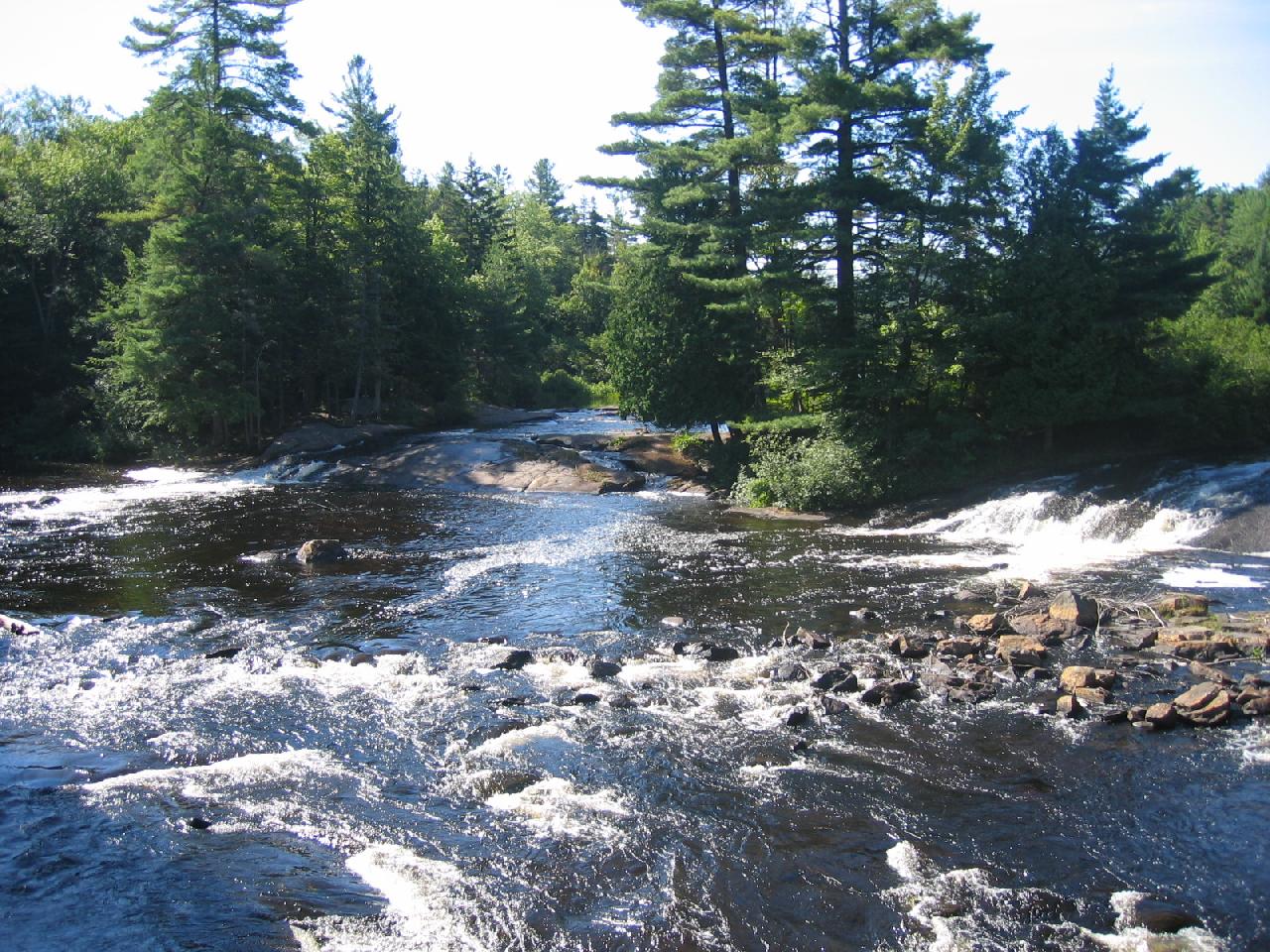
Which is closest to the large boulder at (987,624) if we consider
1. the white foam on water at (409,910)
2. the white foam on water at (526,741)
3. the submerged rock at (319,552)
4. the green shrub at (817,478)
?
the white foam on water at (526,741)

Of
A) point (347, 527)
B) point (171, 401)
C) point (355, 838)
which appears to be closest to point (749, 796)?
point (355, 838)

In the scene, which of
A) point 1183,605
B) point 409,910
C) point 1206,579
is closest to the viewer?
point 409,910

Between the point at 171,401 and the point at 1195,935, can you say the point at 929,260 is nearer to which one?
the point at 1195,935

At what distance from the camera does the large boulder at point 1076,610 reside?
1300 centimetres

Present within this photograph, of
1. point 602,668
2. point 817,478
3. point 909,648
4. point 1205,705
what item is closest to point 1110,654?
point 1205,705

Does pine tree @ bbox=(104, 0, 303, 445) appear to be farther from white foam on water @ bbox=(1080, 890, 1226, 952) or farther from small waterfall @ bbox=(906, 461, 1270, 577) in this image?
white foam on water @ bbox=(1080, 890, 1226, 952)

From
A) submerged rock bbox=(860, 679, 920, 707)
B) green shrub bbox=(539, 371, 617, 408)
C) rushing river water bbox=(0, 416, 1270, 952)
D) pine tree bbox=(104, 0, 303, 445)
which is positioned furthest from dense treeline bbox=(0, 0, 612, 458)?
submerged rock bbox=(860, 679, 920, 707)

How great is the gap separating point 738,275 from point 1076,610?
56.4 ft

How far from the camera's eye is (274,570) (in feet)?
60.2

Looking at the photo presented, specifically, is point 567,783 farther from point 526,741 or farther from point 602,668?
point 602,668

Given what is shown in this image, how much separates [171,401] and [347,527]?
53.8 feet

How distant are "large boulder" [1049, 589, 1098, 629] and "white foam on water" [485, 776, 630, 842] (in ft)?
26.3

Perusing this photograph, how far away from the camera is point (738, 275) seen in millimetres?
27781

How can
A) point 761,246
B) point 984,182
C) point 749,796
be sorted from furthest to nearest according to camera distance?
point 761,246
point 984,182
point 749,796
